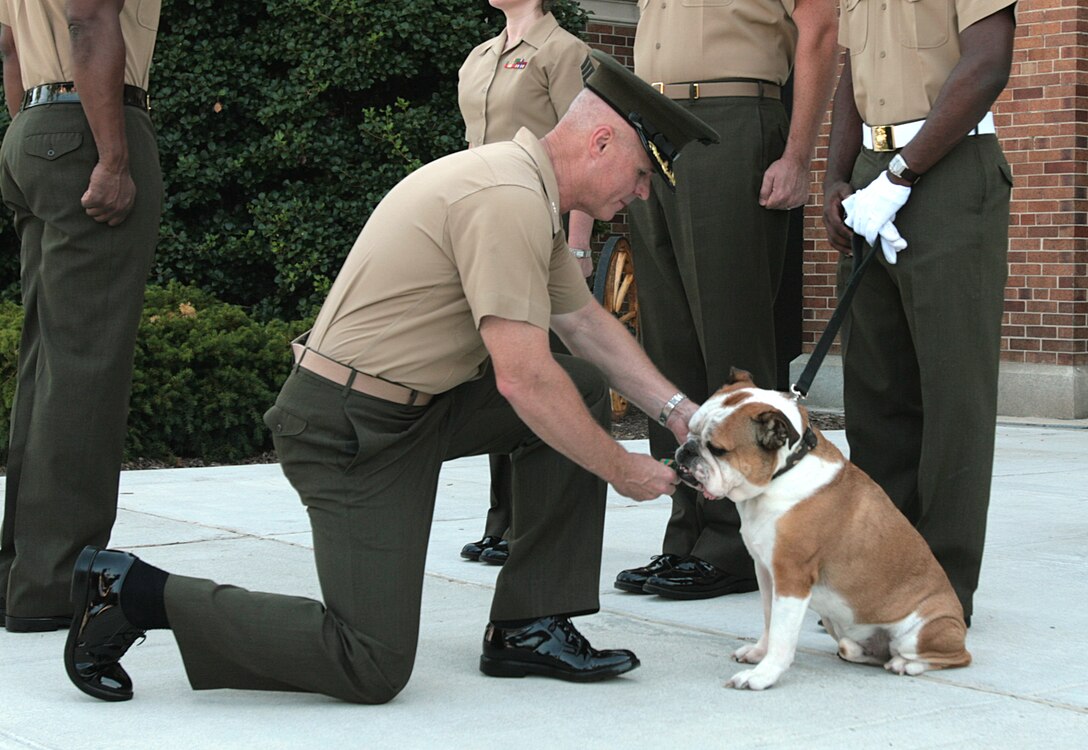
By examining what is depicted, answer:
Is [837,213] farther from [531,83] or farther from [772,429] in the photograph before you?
[531,83]

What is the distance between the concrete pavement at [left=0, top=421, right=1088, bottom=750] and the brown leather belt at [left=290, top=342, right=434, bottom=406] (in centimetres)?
71

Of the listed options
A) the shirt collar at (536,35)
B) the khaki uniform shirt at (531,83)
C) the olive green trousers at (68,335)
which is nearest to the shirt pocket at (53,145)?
the olive green trousers at (68,335)

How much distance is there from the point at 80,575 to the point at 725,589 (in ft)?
6.72

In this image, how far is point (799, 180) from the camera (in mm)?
4625

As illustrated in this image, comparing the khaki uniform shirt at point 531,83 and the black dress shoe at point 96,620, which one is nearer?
the black dress shoe at point 96,620

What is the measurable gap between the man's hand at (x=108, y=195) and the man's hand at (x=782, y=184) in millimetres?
1887

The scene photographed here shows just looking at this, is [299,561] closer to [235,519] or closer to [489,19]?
[235,519]

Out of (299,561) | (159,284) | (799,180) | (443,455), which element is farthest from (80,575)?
(159,284)

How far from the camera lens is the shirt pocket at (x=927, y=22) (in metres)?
4.10

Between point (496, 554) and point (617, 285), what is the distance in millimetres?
5686

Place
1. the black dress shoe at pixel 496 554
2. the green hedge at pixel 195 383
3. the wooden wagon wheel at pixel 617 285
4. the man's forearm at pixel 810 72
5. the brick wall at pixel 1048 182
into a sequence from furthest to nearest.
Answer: the wooden wagon wheel at pixel 617 285
the brick wall at pixel 1048 182
the green hedge at pixel 195 383
the black dress shoe at pixel 496 554
the man's forearm at pixel 810 72

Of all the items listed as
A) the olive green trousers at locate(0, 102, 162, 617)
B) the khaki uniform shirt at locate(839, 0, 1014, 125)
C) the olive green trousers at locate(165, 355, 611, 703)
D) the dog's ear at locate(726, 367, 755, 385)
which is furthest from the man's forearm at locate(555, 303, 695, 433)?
the olive green trousers at locate(0, 102, 162, 617)

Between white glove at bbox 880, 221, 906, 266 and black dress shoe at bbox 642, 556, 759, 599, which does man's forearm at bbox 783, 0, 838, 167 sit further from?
black dress shoe at bbox 642, 556, 759, 599

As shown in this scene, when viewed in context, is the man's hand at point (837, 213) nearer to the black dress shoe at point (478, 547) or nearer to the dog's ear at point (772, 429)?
the dog's ear at point (772, 429)
